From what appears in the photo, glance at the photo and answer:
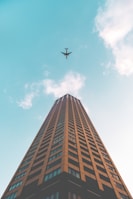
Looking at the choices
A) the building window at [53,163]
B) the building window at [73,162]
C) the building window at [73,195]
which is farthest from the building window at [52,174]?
the building window at [73,195]

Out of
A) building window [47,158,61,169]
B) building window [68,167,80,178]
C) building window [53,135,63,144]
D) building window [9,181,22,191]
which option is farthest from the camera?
building window [53,135,63,144]

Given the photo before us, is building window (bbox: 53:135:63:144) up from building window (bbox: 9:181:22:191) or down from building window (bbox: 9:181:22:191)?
up

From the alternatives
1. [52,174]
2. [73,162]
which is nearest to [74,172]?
[52,174]

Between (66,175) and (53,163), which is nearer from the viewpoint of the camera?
(66,175)

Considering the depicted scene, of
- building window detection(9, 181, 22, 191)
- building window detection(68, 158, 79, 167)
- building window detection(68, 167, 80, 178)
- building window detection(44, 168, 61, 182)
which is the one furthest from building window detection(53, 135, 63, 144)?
building window detection(68, 167, 80, 178)

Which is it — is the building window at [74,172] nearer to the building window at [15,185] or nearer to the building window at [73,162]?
the building window at [73,162]

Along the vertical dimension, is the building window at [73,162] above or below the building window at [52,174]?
above

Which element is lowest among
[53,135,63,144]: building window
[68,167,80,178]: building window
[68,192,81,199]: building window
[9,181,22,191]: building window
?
[68,192,81,199]: building window

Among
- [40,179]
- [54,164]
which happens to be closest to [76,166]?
[54,164]

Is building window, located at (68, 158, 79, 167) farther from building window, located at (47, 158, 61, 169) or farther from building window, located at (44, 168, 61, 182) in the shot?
building window, located at (44, 168, 61, 182)

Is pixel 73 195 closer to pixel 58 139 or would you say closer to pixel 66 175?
pixel 66 175

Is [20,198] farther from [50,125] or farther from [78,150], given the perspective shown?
[50,125]
